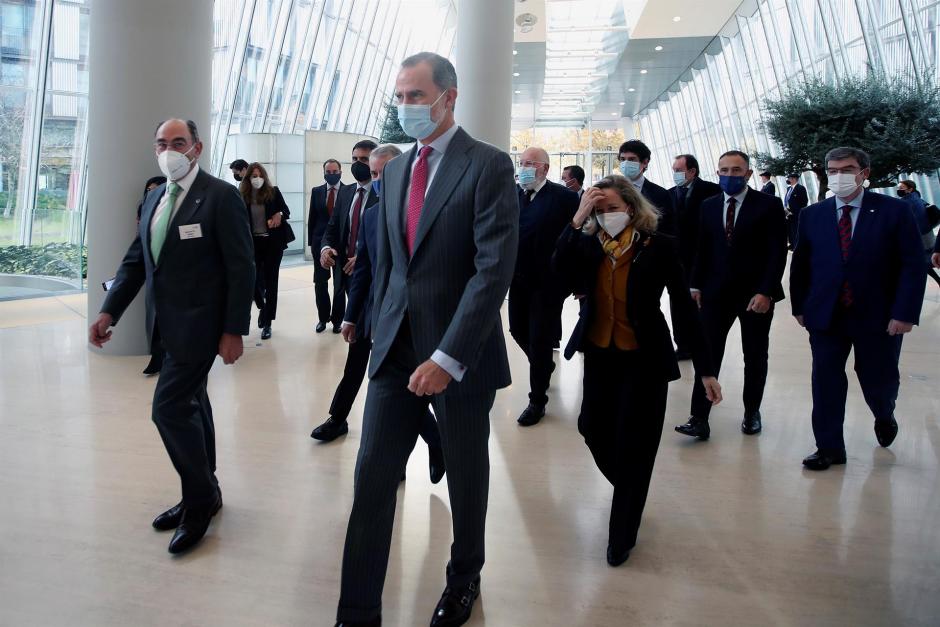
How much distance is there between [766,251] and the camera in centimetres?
512

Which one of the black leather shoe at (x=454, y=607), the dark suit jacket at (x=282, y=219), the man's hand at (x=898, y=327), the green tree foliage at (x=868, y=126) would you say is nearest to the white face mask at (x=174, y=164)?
the black leather shoe at (x=454, y=607)

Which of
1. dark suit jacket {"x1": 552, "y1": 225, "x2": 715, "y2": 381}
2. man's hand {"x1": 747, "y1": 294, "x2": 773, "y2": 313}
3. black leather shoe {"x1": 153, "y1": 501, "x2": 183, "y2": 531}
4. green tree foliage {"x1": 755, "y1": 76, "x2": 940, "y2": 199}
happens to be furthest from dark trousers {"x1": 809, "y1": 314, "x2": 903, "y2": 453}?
green tree foliage {"x1": 755, "y1": 76, "x2": 940, "y2": 199}

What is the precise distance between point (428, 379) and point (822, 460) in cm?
315

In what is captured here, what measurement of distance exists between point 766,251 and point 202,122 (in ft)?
16.6

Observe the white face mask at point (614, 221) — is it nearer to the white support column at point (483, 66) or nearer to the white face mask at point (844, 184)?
the white face mask at point (844, 184)

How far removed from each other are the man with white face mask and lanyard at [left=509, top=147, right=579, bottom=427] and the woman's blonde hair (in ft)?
6.91

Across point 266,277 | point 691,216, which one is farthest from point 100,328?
point 266,277

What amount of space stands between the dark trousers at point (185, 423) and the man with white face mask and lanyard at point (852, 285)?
3.27m

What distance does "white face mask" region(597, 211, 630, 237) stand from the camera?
338cm

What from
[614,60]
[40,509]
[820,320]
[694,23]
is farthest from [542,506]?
[614,60]

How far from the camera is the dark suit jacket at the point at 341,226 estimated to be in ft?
22.6

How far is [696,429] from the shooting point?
5102mm

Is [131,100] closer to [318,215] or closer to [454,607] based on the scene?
[318,215]

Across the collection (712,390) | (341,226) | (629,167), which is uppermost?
(341,226)
